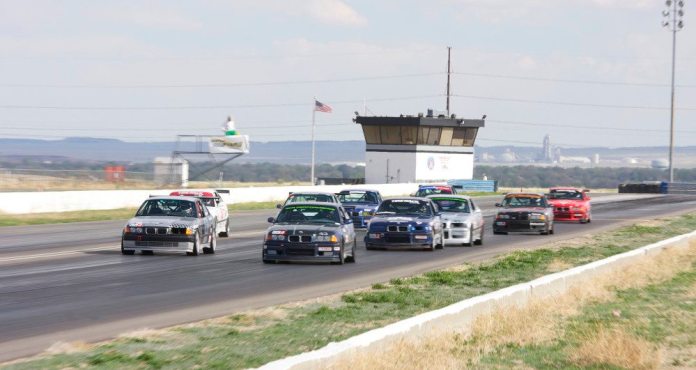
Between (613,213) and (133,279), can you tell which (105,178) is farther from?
(133,279)

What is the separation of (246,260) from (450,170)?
7336 centimetres

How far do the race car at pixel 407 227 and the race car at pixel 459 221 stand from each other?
174 cm

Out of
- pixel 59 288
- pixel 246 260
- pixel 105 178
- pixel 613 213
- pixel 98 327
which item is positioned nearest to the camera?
pixel 98 327

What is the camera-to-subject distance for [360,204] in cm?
3884

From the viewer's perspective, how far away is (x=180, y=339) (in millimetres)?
12367

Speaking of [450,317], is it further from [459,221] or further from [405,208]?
[459,221]

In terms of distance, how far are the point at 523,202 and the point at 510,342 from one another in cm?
2632

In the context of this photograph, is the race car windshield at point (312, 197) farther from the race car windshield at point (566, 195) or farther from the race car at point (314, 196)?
the race car windshield at point (566, 195)

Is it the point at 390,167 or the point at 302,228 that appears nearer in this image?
the point at 302,228

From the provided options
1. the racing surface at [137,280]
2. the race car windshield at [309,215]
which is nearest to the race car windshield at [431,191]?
the racing surface at [137,280]

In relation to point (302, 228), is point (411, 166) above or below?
above

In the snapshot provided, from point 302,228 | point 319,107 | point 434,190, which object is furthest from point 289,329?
point 319,107

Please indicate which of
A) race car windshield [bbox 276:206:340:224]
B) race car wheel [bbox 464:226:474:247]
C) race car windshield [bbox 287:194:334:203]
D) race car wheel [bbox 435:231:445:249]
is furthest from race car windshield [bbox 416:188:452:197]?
race car windshield [bbox 276:206:340:224]

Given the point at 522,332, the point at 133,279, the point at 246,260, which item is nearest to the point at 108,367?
the point at 522,332
